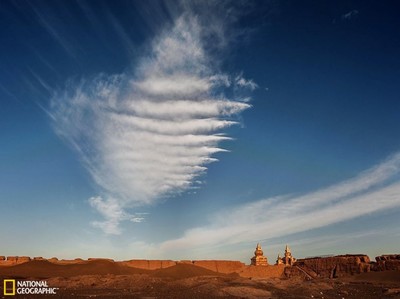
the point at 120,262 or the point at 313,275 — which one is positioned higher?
the point at 120,262

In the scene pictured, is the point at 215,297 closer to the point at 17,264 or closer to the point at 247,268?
the point at 17,264

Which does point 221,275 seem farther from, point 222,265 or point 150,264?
point 150,264

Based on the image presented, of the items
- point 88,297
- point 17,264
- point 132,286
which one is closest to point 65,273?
point 17,264

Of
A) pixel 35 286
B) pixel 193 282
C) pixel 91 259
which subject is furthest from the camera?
pixel 91 259

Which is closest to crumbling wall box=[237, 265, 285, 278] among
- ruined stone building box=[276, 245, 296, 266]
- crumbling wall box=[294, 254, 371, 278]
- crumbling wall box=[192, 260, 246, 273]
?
crumbling wall box=[192, 260, 246, 273]

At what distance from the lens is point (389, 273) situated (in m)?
60.9

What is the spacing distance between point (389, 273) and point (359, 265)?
640cm

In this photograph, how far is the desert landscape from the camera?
33219 millimetres

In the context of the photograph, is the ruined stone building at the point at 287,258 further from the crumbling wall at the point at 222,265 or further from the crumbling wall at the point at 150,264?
the crumbling wall at the point at 150,264

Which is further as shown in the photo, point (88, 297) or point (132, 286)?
point (132, 286)

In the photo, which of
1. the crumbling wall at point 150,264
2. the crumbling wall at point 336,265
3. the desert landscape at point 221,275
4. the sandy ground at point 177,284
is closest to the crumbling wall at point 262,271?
the desert landscape at point 221,275

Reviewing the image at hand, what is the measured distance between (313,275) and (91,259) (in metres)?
44.3

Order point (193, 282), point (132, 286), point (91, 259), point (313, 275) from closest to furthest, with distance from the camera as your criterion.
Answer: point (132, 286) < point (193, 282) < point (91, 259) < point (313, 275)

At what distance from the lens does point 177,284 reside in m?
35.5
